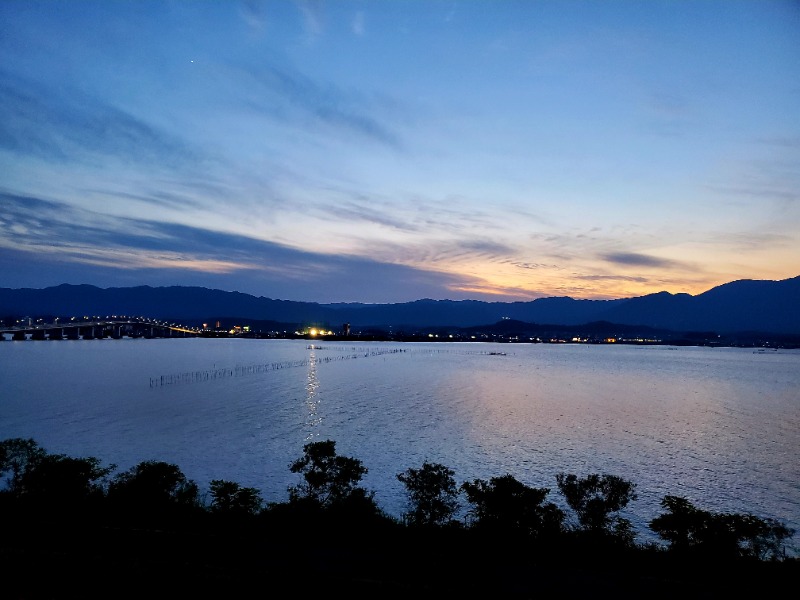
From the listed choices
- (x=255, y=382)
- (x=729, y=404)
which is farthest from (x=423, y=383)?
(x=729, y=404)

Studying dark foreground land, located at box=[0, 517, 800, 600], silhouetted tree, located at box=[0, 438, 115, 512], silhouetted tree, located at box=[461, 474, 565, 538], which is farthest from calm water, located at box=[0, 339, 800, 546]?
dark foreground land, located at box=[0, 517, 800, 600]

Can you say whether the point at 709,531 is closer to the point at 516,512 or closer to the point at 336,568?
the point at 516,512

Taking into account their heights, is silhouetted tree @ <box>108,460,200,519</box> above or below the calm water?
above

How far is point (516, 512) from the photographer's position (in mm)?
16266

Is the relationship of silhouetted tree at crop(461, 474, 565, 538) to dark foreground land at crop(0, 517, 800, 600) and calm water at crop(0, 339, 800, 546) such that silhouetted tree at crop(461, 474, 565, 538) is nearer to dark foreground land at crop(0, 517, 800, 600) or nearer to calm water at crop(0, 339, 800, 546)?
dark foreground land at crop(0, 517, 800, 600)

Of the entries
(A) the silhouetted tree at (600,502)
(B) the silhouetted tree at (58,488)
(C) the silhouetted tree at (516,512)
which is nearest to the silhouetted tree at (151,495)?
(B) the silhouetted tree at (58,488)

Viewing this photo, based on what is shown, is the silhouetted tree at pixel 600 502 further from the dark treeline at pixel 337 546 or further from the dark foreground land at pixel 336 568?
the dark foreground land at pixel 336 568

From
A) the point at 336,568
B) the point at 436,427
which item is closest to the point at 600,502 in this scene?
the point at 336,568

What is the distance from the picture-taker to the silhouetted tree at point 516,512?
16.0 metres

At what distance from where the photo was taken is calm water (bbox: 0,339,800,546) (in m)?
31.3

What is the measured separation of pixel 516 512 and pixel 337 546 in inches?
243

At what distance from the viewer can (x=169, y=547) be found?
12.2 meters

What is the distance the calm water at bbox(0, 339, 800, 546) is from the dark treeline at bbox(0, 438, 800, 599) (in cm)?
816

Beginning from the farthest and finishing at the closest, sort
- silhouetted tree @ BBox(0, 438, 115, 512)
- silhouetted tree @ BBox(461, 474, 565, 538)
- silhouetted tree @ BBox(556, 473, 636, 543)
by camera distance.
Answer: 1. silhouetted tree @ BBox(556, 473, 636, 543)
2. silhouetted tree @ BBox(0, 438, 115, 512)
3. silhouetted tree @ BBox(461, 474, 565, 538)
